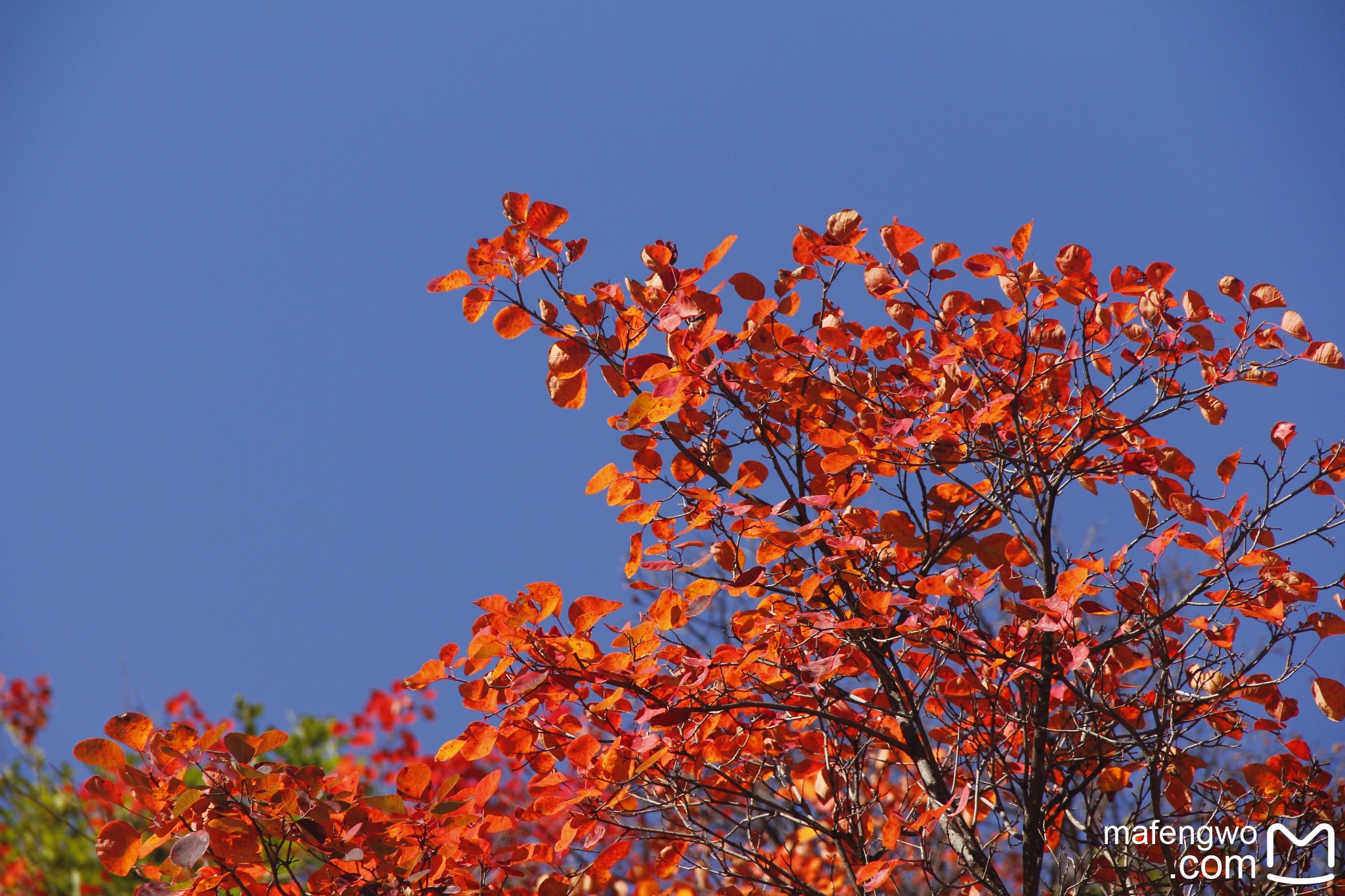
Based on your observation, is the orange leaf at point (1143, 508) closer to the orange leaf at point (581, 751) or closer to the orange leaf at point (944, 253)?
the orange leaf at point (944, 253)

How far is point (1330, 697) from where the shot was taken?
6.67 feet

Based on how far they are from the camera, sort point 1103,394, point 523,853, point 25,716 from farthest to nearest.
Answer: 1. point 25,716
2. point 1103,394
3. point 523,853

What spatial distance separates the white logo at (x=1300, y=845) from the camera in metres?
1.92

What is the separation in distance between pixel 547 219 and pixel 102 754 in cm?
138

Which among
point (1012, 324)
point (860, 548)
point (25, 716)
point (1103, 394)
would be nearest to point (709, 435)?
point (860, 548)

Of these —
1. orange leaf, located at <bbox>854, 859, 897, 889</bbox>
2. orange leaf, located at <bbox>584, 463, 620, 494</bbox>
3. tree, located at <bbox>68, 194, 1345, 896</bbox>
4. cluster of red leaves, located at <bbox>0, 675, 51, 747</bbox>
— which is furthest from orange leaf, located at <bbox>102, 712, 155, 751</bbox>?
cluster of red leaves, located at <bbox>0, 675, 51, 747</bbox>

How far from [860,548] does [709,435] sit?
53 cm

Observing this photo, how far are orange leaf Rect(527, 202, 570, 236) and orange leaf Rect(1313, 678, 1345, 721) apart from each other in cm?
192

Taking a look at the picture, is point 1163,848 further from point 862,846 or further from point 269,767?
point 269,767

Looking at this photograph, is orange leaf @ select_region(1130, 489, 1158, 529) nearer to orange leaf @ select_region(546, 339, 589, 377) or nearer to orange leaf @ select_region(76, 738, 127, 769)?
orange leaf @ select_region(546, 339, 589, 377)

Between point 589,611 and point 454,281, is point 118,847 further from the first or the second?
point 454,281

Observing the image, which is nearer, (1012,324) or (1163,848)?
(1163,848)

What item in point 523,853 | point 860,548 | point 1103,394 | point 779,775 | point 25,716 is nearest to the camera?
point 860,548

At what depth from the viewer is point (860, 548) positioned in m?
1.95
